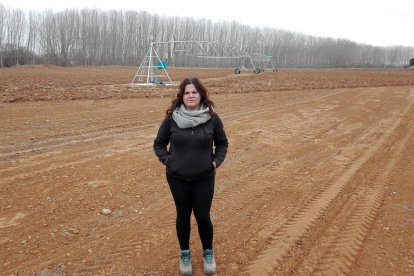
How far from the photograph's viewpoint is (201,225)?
3242 millimetres

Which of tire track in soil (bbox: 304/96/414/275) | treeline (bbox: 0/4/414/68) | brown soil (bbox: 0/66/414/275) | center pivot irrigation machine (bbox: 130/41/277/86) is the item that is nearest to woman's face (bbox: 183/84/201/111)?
brown soil (bbox: 0/66/414/275)

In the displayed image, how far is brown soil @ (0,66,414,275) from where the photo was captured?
3553 millimetres

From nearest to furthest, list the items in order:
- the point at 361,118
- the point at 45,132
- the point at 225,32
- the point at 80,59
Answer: the point at 45,132, the point at 361,118, the point at 80,59, the point at 225,32

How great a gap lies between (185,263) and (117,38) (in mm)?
79665

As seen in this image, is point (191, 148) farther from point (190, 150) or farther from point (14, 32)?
point (14, 32)

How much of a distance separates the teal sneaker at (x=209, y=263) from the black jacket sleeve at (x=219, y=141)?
2.94 feet

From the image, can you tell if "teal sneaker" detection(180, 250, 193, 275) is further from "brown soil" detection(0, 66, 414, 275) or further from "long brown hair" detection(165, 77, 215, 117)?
"long brown hair" detection(165, 77, 215, 117)

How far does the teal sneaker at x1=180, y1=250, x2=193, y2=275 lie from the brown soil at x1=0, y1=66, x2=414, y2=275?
119mm

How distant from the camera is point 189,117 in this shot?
2979 mm

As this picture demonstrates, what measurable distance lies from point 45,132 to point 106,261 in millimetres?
6021

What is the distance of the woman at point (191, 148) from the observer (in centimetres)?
299

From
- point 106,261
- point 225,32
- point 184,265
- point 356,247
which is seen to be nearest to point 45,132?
point 106,261

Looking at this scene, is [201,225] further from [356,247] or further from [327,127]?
[327,127]

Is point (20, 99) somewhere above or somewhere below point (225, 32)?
below
